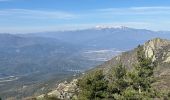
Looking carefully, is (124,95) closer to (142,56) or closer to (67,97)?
(142,56)

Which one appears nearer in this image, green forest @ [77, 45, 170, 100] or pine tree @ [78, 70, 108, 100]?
green forest @ [77, 45, 170, 100]

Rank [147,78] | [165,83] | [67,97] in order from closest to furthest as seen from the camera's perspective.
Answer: [147,78] → [67,97] → [165,83]

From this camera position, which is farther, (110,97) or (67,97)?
(67,97)

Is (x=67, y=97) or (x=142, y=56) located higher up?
(x=142, y=56)

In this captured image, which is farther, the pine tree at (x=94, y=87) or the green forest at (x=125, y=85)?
the pine tree at (x=94, y=87)

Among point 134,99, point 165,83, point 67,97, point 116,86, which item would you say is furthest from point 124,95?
point 165,83

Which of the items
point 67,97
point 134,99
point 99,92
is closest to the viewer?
point 134,99

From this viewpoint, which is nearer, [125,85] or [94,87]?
[94,87]

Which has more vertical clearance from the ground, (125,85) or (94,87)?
(94,87)

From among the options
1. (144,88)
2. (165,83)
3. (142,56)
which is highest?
(142,56)
